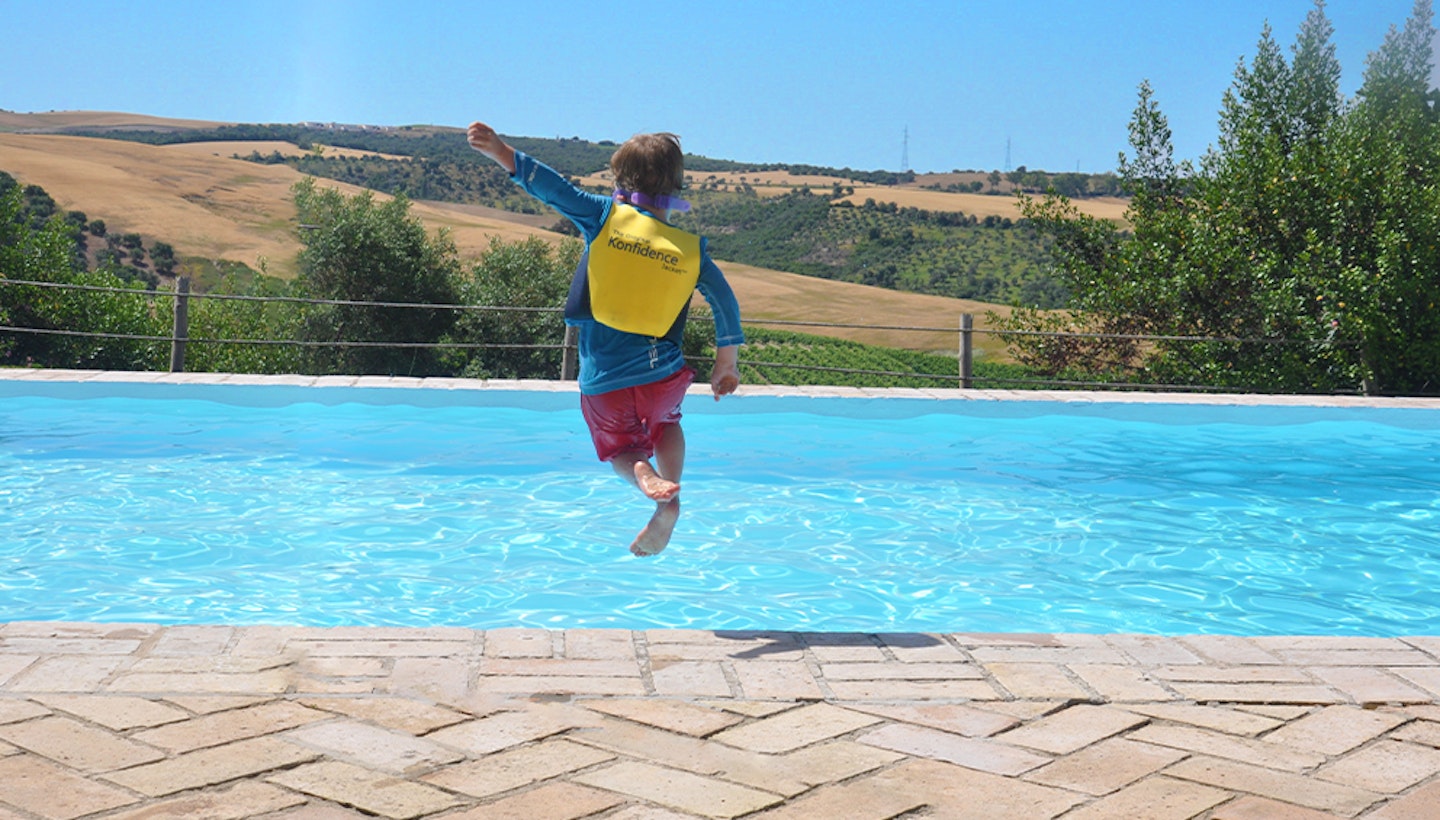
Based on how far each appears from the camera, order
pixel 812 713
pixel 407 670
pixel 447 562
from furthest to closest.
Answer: pixel 447 562, pixel 407 670, pixel 812 713

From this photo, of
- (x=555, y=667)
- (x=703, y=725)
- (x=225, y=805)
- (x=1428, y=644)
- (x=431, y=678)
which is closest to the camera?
(x=225, y=805)

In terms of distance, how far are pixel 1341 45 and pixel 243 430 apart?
21923 millimetres

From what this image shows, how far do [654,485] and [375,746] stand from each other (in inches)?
48.8

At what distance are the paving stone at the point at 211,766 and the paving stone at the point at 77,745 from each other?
51 millimetres

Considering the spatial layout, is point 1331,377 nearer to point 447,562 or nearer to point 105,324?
point 447,562

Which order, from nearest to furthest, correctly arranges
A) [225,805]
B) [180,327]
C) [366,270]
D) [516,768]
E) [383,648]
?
[225,805] < [516,768] < [383,648] < [180,327] < [366,270]

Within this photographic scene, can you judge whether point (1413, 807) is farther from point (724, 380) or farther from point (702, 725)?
point (724, 380)

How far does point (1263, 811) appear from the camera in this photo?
215 cm

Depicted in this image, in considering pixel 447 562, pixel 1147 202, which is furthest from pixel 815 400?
pixel 1147 202

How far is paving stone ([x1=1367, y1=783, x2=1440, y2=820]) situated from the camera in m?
2.13

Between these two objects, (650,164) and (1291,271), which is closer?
(650,164)

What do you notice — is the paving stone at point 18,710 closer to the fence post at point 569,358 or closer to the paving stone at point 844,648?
the paving stone at point 844,648

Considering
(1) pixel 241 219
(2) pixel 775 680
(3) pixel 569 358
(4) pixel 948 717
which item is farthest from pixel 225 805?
(1) pixel 241 219

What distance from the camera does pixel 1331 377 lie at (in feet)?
41.5
